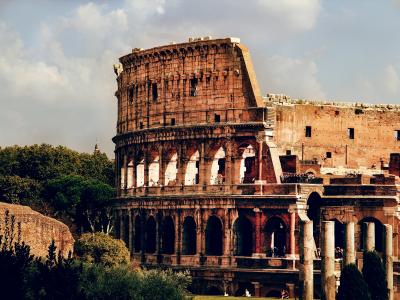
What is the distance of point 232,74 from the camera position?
222 ft

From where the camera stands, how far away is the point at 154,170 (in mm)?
73000

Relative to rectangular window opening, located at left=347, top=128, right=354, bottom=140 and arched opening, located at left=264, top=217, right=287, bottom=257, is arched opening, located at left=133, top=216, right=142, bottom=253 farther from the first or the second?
rectangular window opening, located at left=347, top=128, right=354, bottom=140

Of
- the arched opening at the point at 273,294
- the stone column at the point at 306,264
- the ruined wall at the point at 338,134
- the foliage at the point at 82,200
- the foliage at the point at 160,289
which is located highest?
Answer: the ruined wall at the point at 338,134

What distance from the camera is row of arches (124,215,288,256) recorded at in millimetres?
66375

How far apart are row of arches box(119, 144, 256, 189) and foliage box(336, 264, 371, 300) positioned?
15183 mm

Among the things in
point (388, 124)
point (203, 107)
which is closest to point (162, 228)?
point (203, 107)

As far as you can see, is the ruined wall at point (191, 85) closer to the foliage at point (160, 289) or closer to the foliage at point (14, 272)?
the foliage at point (160, 289)

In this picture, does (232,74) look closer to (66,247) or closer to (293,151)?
(293,151)

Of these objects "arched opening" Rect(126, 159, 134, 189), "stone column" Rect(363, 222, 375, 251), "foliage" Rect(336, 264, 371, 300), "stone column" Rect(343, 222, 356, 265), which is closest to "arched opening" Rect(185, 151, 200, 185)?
"arched opening" Rect(126, 159, 134, 189)

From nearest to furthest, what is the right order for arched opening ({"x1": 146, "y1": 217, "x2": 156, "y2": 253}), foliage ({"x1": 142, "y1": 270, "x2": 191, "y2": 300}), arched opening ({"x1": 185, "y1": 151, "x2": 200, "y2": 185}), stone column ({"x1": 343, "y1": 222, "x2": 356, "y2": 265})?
foliage ({"x1": 142, "y1": 270, "x2": 191, "y2": 300})
stone column ({"x1": 343, "y1": 222, "x2": 356, "y2": 265})
arched opening ({"x1": 185, "y1": 151, "x2": 200, "y2": 185})
arched opening ({"x1": 146, "y1": 217, "x2": 156, "y2": 253})

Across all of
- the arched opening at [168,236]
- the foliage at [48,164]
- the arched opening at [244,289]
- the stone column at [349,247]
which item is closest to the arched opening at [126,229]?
the arched opening at [168,236]

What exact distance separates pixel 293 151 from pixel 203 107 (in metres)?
7.31

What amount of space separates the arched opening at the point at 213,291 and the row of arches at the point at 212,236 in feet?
6.32

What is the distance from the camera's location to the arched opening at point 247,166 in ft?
221
